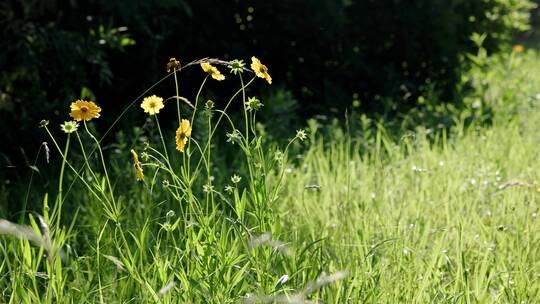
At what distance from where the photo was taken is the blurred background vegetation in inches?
175

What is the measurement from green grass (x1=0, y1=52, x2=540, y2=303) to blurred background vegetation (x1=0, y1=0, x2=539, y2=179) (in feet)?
1.66

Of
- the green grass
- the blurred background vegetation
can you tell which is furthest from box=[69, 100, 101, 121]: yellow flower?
the blurred background vegetation

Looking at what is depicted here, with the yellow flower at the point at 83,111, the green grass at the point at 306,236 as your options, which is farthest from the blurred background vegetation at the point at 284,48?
the yellow flower at the point at 83,111

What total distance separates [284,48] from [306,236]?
3.03m

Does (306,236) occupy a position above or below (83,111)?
below

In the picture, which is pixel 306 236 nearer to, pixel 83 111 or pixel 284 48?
pixel 83 111

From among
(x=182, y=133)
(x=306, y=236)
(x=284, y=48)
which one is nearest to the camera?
(x=182, y=133)

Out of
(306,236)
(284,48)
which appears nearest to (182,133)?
(306,236)

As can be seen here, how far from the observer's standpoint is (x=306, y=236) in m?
2.90

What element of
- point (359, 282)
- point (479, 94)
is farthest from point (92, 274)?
point (479, 94)

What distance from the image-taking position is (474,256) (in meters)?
2.76

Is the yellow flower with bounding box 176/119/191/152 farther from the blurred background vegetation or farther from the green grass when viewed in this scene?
the blurred background vegetation

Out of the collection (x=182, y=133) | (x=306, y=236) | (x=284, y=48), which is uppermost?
(x=182, y=133)

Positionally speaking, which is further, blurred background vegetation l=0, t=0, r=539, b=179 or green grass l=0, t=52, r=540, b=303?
blurred background vegetation l=0, t=0, r=539, b=179
